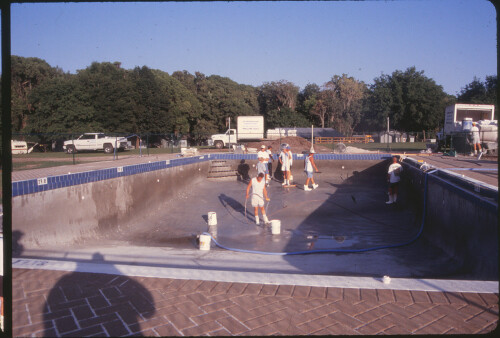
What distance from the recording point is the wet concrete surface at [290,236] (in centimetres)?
649

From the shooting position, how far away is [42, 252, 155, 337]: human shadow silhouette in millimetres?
3090

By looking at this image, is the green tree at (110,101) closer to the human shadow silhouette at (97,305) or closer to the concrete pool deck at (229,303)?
the concrete pool deck at (229,303)

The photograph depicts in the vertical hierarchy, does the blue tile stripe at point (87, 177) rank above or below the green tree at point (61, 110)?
below

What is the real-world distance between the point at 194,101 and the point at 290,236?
47.6m

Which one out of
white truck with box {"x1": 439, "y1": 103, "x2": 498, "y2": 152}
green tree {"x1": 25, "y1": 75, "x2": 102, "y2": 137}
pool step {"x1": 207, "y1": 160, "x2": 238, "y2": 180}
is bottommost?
pool step {"x1": 207, "y1": 160, "x2": 238, "y2": 180}

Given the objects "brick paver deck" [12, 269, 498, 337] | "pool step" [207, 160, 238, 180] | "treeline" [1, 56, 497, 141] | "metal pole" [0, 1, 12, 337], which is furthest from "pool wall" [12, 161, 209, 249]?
"treeline" [1, 56, 497, 141]

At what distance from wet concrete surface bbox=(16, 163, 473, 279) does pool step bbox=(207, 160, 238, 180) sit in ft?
8.30

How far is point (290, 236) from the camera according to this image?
942 cm

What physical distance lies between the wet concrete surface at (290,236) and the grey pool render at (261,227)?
1.2 inches

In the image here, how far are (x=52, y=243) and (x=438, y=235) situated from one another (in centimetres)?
843

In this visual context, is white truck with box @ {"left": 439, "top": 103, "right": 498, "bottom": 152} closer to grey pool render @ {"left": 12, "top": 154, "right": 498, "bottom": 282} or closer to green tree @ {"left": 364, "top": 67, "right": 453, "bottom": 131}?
grey pool render @ {"left": 12, "top": 154, "right": 498, "bottom": 282}

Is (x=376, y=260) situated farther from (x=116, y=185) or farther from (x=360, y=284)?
(x=116, y=185)

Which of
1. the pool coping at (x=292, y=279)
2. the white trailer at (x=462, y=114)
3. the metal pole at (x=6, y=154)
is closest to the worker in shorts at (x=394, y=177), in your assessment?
the pool coping at (x=292, y=279)

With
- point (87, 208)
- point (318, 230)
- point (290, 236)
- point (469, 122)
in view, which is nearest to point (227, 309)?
point (290, 236)
